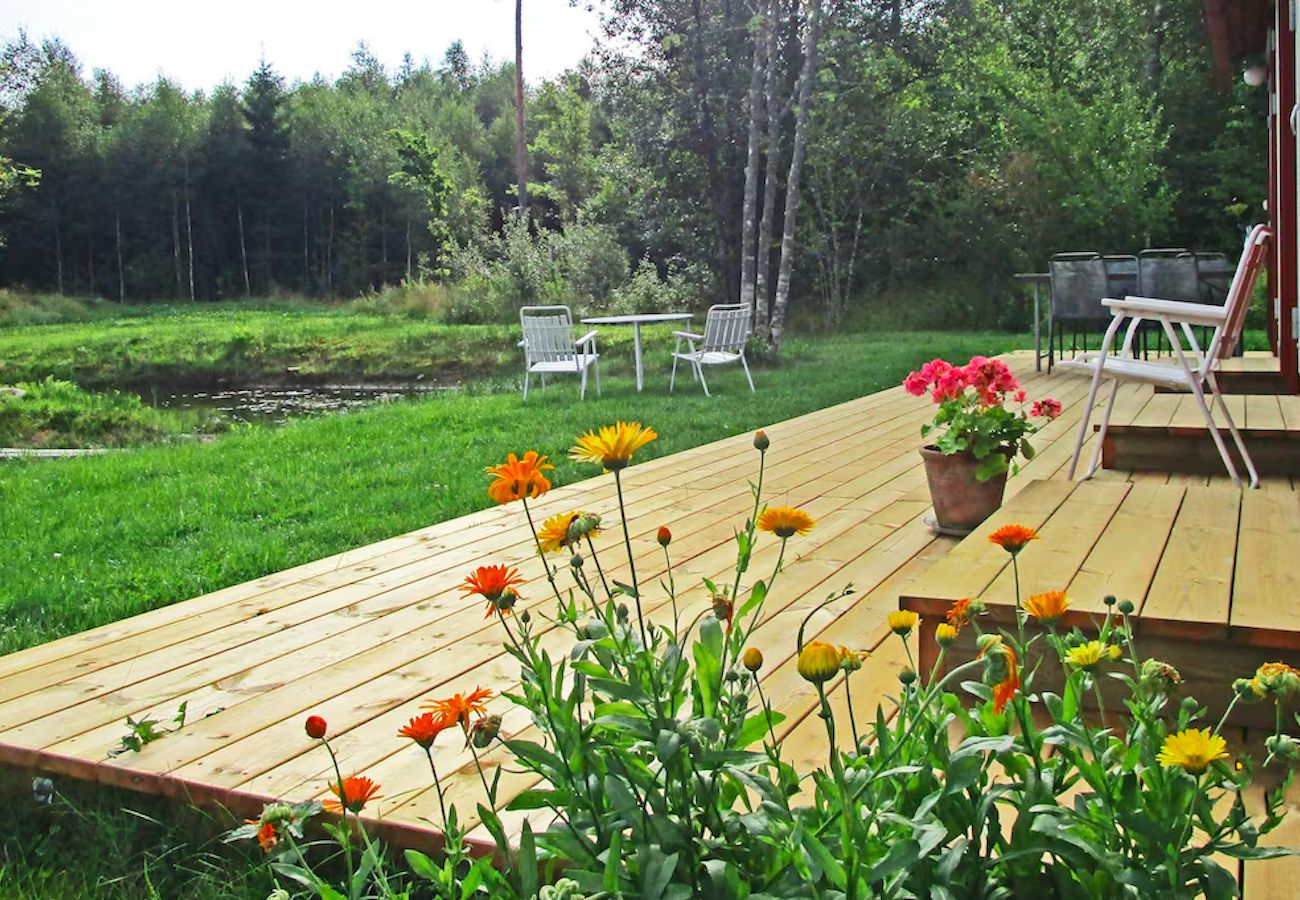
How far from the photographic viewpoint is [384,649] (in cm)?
207

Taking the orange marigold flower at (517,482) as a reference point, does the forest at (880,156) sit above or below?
above

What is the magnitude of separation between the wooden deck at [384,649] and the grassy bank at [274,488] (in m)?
0.25

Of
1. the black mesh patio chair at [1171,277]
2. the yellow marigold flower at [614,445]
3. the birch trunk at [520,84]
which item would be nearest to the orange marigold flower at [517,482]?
the yellow marigold flower at [614,445]

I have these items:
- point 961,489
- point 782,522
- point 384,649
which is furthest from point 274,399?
point 782,522

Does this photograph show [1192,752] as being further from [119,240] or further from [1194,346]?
[119,240]

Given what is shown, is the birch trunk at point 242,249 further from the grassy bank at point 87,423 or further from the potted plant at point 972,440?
the potted plant at point 972,440

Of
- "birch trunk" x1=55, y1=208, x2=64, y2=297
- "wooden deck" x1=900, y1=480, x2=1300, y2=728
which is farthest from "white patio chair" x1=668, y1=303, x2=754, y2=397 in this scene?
"birch trunk" x1=55, y1=208, x2=64, y2=297

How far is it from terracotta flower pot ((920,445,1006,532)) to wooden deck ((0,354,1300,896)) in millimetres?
90

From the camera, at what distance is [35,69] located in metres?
26.6

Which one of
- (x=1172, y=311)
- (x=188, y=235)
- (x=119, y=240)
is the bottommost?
(x=1172, y=311)

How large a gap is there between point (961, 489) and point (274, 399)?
8.22 meters

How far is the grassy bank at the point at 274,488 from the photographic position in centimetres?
277

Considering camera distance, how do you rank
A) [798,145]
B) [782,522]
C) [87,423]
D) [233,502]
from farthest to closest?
[798,145], [87,423], [233,502], [782,522]

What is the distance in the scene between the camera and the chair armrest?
2.60 metres
